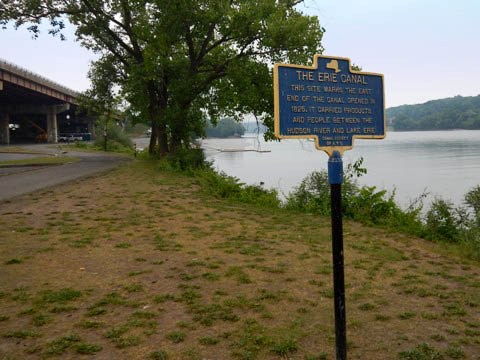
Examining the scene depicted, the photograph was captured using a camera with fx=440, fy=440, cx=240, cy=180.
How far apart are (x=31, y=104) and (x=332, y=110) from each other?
68.2 m

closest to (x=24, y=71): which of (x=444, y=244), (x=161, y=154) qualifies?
(x=161, y=154)

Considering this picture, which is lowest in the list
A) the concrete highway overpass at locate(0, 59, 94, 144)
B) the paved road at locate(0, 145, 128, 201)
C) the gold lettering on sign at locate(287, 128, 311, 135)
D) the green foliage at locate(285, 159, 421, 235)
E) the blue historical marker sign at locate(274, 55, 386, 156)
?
the green foliage at locate(285, 159, 421, 235)

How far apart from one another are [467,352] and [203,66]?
1021 inches

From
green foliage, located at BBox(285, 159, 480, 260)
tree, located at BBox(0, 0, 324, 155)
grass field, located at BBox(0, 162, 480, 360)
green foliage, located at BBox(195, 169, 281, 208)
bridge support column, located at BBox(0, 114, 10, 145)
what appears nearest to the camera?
grass field, located at BBox(0, 162, 480, 360)

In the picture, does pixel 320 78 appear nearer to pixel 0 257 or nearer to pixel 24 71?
pixel 0 257

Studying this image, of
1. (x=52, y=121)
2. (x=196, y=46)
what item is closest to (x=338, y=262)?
(x=196, y=46)

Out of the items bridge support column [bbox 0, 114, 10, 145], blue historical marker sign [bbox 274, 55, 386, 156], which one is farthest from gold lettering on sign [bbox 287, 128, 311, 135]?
bridge support column [bbox 0, 114, 10, 145]

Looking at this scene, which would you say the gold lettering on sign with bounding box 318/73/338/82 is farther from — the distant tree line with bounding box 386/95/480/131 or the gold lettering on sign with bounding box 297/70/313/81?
the distant tree line with bounding box 386/95/480/131

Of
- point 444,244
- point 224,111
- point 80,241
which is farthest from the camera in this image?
point 224,111

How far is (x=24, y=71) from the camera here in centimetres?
4716

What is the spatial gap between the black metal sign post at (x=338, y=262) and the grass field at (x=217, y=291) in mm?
377

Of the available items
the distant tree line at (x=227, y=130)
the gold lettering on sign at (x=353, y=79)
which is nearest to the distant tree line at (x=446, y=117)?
the distant tree line at (x=227, y=130)

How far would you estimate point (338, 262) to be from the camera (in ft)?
13.4

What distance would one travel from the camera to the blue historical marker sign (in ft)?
14.6
